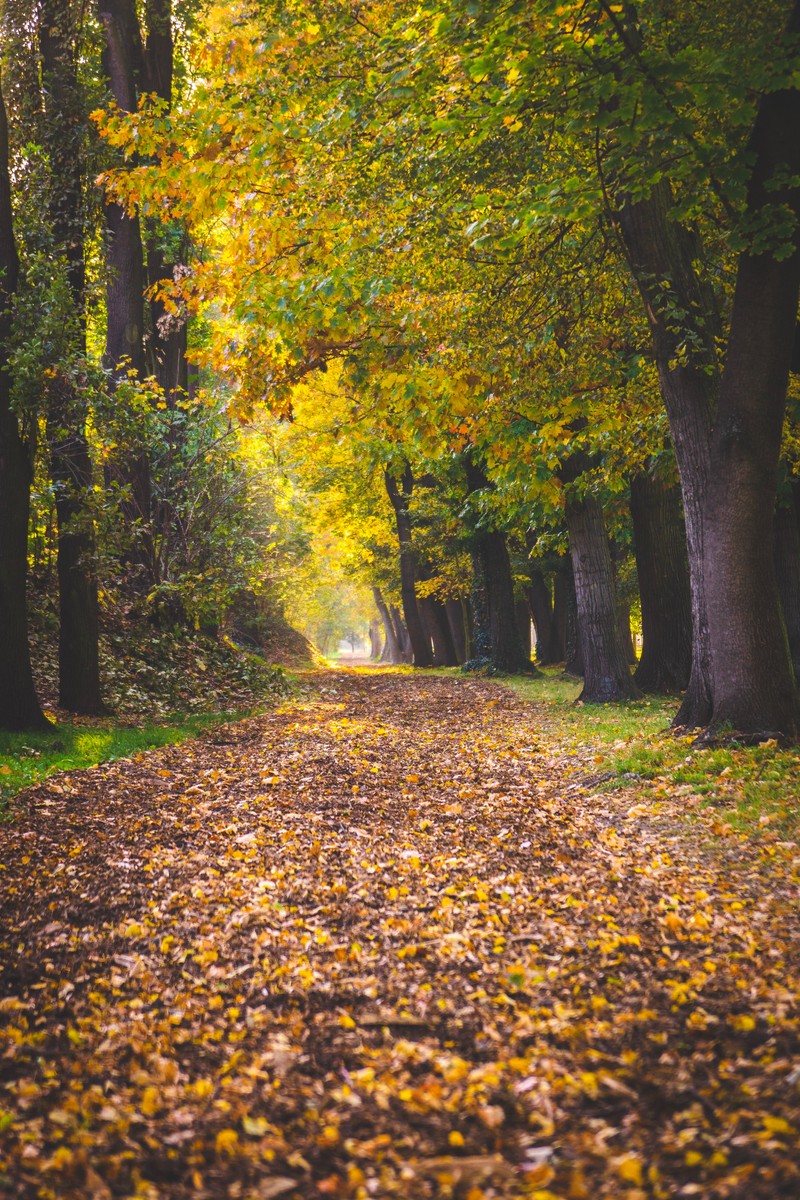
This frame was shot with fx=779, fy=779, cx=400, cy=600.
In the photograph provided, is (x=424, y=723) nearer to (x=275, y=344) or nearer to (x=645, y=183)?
(x=275, y=344)

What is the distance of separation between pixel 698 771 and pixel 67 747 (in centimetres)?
660

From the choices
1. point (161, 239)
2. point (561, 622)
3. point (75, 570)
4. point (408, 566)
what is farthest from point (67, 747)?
point (561, 622)

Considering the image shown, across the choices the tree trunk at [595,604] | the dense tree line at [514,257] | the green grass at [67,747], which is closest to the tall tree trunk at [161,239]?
the dense tree line at [514,257]

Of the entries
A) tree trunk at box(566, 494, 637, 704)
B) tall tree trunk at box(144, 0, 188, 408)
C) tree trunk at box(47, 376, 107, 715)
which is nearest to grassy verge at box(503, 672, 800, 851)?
tree trunk at box(566, 494, 637, 704)

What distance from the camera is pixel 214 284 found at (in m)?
9.94

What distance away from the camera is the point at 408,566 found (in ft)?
90.0

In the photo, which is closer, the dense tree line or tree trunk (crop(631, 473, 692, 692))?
the dense tree line

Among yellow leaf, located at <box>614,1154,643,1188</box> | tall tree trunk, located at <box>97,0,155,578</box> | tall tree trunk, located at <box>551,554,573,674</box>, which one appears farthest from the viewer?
tall tree trunk, located at <box>551,554,573,674</box>

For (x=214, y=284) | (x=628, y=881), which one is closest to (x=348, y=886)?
(x=628, y=881)

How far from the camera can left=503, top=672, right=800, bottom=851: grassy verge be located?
5734 mm

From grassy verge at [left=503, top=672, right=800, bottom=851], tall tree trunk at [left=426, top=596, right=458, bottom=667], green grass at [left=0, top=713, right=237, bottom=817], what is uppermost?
tall tree trunk at [left=426, top=596, right=458, bottom=667]

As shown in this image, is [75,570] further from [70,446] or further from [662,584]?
[662,584]

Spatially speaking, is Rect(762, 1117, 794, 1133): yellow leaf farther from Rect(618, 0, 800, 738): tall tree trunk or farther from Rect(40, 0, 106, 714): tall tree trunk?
Rect(40, 0, 106, 714): tall tree trunk

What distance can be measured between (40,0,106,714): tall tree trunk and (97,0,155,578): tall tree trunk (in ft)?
9.09
